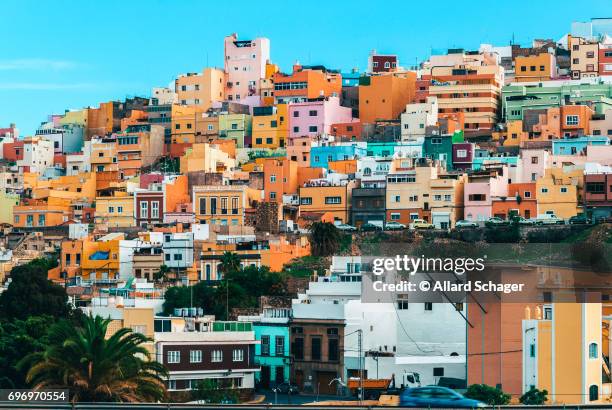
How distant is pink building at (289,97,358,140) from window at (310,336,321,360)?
3186 cm

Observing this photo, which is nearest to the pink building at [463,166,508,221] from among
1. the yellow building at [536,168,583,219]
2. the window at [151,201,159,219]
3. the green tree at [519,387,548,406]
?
the yellow building at [536,168,583,219]

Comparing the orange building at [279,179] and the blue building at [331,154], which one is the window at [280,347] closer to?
the orange building at [279,179]

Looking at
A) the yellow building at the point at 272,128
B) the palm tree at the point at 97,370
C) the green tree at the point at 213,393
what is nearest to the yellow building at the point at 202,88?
the yellow building at the point at 272,128

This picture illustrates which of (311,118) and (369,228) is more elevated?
(311,118)

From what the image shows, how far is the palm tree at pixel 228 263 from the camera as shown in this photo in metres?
55.4

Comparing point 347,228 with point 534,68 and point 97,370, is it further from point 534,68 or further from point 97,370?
point 97,370

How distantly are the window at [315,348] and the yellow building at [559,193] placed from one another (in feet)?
68.3

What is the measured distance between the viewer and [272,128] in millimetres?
75625

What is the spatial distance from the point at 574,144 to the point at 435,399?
43725 millimetres

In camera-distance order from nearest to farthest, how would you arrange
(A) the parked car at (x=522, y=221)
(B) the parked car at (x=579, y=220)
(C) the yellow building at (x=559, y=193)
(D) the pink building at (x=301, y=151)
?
(B) the parked car at (x=579, y=220) → (A) the parked car at (x=522, y=221) → (C) the yellow building at (x=559, y=193) → (D) the pink building at (x=301, y=151)

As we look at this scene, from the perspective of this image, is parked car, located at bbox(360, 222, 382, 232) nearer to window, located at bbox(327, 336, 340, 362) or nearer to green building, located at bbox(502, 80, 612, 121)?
green building, located at bbox(502, 80, 612, 121)

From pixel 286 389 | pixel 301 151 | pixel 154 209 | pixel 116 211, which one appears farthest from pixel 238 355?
pixel 301 151

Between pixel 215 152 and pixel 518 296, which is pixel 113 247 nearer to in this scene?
pixel 215 152

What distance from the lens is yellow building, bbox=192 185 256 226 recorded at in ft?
210
